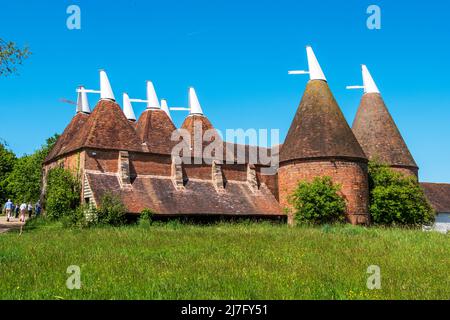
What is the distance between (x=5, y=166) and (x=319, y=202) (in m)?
39.1

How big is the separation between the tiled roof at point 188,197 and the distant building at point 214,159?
0.17 feet

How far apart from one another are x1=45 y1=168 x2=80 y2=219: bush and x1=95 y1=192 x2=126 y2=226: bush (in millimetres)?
2328

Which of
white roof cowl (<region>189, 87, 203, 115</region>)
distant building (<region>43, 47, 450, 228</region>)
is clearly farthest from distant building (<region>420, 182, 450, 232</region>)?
white roof cowl (<region>189, 87, 203, 115</region>)

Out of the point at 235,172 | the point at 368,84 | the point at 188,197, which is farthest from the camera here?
the point at 368,84

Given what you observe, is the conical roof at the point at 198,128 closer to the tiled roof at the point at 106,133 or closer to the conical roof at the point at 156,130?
the conical roof at the point at 156,130

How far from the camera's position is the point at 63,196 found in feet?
71.9

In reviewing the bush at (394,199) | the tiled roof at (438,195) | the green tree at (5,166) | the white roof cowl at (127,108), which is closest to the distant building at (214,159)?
the bush at (394,199)

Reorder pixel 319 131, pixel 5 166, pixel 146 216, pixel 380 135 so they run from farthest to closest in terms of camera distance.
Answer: pixel 5 166, pixel 380 135, pixel 319 131, pixel 146 216

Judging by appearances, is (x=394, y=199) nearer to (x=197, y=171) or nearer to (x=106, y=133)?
(x=197, y=171)

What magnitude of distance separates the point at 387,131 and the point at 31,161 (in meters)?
29.3

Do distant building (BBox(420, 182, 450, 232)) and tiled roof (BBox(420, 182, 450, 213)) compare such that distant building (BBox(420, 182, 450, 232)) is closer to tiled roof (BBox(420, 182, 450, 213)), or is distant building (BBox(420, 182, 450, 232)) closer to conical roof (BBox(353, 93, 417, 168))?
tiled roof (BBox(420, 182, 450, 213))

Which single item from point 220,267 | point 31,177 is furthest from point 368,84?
point 31,177

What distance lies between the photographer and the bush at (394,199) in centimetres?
2527

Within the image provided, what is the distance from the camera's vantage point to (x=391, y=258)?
10469 millimetres
